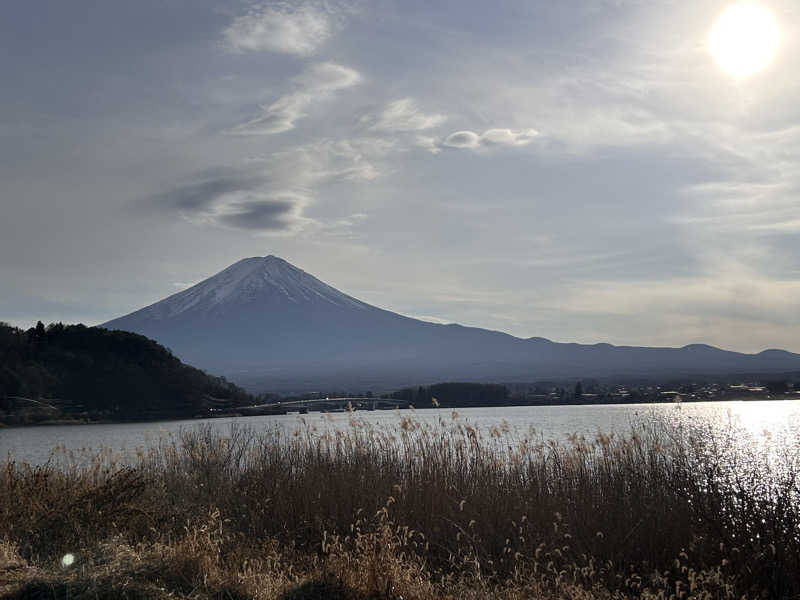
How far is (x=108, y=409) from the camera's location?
48250mm

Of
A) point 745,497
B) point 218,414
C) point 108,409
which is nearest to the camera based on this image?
point 745,497

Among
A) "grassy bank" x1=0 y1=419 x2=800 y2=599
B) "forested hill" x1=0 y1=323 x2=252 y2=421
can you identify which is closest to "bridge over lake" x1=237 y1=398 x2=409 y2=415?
"forested hill" x1=0 y1=323 x2=252 y2=421

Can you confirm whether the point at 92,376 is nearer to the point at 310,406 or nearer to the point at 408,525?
the point at 310,406

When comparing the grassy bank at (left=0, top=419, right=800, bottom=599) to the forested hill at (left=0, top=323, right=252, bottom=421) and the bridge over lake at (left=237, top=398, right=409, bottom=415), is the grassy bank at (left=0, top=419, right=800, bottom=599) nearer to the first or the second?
the forested hill at (left=0, top=323, right=252, bottom=421)

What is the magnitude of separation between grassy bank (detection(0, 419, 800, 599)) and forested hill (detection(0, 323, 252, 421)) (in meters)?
35.1

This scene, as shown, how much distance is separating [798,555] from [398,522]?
17.5 ft

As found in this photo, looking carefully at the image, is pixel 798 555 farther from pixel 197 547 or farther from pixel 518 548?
pixel 197 547

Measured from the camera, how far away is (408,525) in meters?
10.7

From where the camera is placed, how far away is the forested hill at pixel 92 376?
4684 cm

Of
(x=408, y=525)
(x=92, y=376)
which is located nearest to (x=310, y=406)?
(x=92, y=376)

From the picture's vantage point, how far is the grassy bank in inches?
277

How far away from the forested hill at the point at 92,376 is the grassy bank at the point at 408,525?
35.1 meters

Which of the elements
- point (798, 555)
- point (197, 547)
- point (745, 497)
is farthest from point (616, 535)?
point (197, 547)

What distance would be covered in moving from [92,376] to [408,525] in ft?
146
